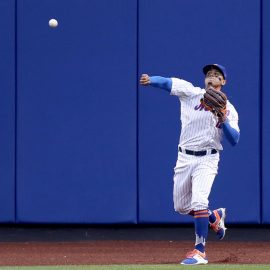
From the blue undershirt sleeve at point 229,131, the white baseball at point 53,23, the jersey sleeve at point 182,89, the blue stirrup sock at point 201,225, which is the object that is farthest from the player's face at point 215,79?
the white baseball at point 53,23

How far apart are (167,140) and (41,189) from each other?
1282 mm

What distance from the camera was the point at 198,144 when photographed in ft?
25.2

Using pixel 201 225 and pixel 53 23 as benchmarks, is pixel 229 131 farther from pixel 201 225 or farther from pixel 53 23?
pixel 53 23

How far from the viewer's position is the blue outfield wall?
9672mm

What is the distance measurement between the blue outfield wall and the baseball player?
189 cm

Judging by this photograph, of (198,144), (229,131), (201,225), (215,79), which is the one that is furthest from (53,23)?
(201,225)

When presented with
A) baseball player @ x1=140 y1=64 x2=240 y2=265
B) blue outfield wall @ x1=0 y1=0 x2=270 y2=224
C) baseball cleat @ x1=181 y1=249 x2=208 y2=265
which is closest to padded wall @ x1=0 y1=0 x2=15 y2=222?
blue outfield wall @ x1=0 y1=0 x2=270 y2=224

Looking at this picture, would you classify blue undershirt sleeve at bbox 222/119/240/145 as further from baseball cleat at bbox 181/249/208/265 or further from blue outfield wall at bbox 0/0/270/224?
blue outfield wall at bbox 0/0/270/224

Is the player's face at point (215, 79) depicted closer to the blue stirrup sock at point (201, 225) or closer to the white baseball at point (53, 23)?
the blue stirrup sock at point (201, 225)

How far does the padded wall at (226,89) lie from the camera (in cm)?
971

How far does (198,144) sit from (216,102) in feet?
1.48

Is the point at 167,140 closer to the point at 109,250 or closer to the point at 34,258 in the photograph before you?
the point at 109,250

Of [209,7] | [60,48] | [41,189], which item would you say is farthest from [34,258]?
[209,7]

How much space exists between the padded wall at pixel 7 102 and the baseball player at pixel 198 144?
233 centimetres
